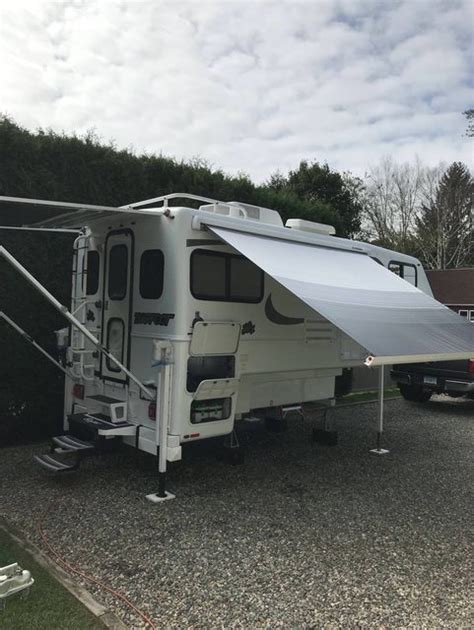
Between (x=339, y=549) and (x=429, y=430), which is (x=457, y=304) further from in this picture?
(x=339, y=549)

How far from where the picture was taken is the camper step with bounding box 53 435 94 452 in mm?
4918

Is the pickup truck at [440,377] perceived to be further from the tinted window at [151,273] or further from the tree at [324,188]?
the tree at [324,188]

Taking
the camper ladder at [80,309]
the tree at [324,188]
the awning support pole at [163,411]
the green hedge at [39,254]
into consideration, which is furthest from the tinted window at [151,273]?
the tree at [324,188]

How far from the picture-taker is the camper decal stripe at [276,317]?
5484 millimetres

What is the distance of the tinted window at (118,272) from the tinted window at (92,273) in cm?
23

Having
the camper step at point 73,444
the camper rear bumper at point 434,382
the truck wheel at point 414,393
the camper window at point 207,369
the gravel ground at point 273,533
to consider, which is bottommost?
the gravel ground at point 273,533

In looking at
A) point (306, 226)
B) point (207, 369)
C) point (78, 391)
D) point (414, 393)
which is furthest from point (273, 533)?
point (414, 393)

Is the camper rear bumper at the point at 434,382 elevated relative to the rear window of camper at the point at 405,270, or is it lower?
lower

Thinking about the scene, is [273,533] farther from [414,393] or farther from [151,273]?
[414,393]

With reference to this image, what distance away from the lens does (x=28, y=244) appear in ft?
21.2

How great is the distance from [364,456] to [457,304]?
19457 mm

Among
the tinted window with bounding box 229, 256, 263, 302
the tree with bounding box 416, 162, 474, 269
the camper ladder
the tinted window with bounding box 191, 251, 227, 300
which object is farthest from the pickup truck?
the tree with bounding box 416, 162, 474, 269

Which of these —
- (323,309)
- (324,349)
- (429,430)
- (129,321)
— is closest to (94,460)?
(129,321)

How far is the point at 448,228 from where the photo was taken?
31766 millimetres
